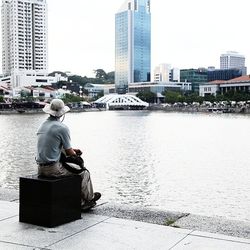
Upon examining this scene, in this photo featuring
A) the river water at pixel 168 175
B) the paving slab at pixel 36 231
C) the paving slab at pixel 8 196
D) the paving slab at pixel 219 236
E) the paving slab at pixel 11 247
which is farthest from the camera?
the river water at pixel 168 175

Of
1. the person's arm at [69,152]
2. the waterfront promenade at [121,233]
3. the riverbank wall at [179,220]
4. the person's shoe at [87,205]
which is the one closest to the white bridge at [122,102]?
the riverbank wall at [179,220]

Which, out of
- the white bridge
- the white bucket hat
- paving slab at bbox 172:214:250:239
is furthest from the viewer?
the white bridge

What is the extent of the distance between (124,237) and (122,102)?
186m

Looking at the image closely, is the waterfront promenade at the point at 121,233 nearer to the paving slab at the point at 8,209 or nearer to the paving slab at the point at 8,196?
the paving slab at the point at 8,209

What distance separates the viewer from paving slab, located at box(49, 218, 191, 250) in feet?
18.6

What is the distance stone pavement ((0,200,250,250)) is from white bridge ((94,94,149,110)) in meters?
182

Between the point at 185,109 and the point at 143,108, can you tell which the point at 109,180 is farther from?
the point at 143,108

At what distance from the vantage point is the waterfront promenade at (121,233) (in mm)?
5695

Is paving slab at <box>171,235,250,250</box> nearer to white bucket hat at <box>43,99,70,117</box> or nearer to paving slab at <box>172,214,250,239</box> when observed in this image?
paving slab at <box>172,214,250,239</box>

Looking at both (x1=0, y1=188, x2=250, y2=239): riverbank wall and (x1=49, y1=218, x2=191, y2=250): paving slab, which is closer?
(x1=49, y1=218, x2=191, y2=250): paving slab

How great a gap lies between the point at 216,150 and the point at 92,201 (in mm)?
26298

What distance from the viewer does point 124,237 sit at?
6.04m

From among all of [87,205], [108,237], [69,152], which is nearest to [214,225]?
[108,237]

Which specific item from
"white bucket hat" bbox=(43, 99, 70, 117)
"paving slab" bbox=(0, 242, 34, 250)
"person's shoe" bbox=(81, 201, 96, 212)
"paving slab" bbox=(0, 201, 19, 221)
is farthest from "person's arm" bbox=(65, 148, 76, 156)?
"paving slab" bbox=(0, 242, 34, 250)
